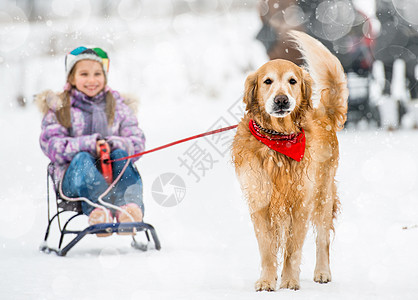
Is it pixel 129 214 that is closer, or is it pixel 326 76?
pixel 326 76

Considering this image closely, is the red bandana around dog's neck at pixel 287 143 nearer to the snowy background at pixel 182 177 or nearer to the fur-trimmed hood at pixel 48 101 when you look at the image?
the snowy background at pixel 182 177

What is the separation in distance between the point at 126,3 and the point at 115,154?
9.33 meters

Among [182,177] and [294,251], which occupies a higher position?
[182,177]

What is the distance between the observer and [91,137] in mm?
4000

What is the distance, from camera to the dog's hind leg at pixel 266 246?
2.58m

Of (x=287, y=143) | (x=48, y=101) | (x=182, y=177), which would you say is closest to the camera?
→ (x=287, y=143)

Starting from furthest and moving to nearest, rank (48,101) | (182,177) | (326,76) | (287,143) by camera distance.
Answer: (182,177) → (48,101) → (326,76) → (287,143)

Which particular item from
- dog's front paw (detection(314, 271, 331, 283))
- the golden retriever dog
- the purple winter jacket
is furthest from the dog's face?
the purple winter jacket

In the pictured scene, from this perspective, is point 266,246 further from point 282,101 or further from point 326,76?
point 326,76

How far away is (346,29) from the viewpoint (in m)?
10.3

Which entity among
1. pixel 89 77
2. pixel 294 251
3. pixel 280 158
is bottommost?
pixel 294 251

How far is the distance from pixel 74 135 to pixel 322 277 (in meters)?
2.32

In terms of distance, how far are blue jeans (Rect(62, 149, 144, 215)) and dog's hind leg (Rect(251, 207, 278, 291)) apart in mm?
1654

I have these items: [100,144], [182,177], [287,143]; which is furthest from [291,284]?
[182,177]
